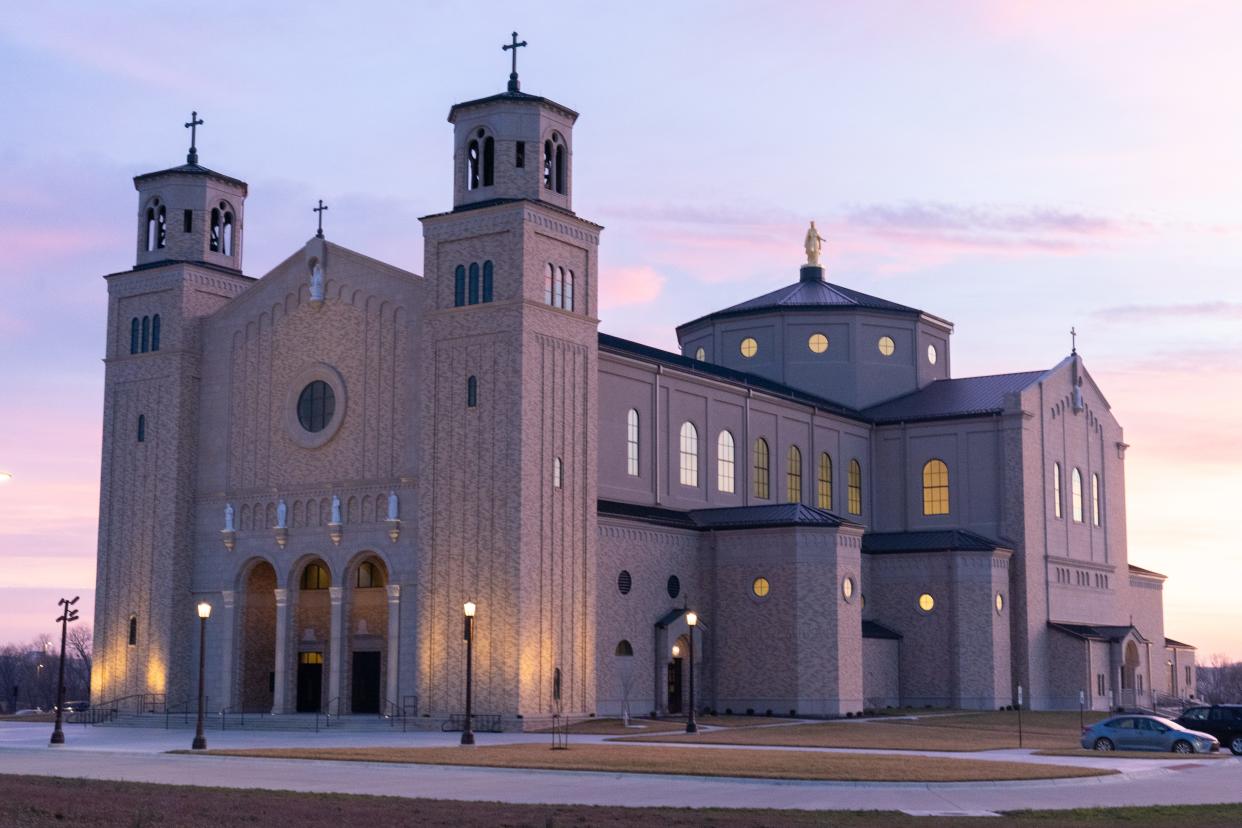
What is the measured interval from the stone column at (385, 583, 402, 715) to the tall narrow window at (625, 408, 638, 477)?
10.6 m

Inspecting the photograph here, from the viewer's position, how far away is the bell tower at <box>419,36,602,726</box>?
5094 cm

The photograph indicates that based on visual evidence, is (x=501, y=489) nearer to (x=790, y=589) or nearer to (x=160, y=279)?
(x=790, y=589)

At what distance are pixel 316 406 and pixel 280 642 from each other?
862cm

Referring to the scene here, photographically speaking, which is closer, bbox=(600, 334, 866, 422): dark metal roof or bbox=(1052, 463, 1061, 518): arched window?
bbox=(600, 334, 866, 422): dark metal roof

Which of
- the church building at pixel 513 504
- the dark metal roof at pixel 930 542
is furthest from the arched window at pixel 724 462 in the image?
the dark metal roof at pixel 930 542

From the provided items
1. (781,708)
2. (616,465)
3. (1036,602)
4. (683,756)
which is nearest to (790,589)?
(781,708)

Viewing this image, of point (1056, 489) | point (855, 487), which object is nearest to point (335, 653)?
point (855, 487)

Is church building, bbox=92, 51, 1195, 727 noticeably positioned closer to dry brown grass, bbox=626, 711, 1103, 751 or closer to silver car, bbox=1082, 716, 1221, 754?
dry brown grass, bbox=626, 711, 1103, 751

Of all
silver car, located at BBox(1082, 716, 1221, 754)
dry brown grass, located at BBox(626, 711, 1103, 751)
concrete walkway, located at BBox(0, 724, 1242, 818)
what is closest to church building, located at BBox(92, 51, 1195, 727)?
dry brown grass, located at BBox(626, 711, 1103, 751)

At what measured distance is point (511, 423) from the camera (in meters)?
51.5

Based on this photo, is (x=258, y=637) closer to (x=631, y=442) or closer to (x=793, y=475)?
(x=631, y=442)

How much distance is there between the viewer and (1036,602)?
69.8 meters

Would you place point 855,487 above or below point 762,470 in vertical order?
below

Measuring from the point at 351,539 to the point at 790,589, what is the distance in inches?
629
